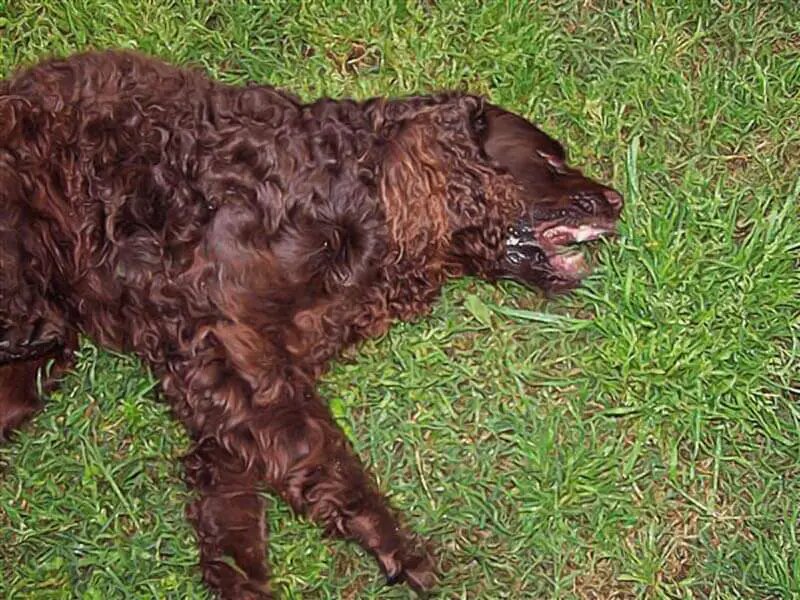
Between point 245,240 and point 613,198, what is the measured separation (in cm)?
106

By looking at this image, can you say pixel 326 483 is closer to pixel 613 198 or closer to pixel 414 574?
pixel 414 574

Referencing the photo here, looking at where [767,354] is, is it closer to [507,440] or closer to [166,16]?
[507,440]

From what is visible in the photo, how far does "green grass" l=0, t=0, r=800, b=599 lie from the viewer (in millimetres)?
3084

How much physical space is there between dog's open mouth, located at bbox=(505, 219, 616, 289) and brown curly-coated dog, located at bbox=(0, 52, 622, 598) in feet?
0.06

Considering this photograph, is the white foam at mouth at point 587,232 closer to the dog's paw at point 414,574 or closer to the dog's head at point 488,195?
the dog's head at point 488,195

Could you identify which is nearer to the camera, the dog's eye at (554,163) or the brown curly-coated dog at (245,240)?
the brown curly-coated dog at (245,240)

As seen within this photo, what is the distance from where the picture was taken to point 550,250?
10.5ft

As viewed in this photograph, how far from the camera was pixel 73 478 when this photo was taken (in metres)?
3.19

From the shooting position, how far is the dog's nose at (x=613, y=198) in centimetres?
318

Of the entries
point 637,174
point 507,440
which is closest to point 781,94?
point 637,174

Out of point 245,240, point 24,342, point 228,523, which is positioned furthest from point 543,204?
point 24,342

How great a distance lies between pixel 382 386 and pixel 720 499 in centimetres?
100

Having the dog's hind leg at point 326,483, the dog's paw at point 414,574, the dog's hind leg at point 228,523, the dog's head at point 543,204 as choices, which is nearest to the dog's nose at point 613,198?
the dog's head at point 543,204

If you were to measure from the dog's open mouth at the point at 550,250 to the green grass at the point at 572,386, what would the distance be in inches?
3.5
